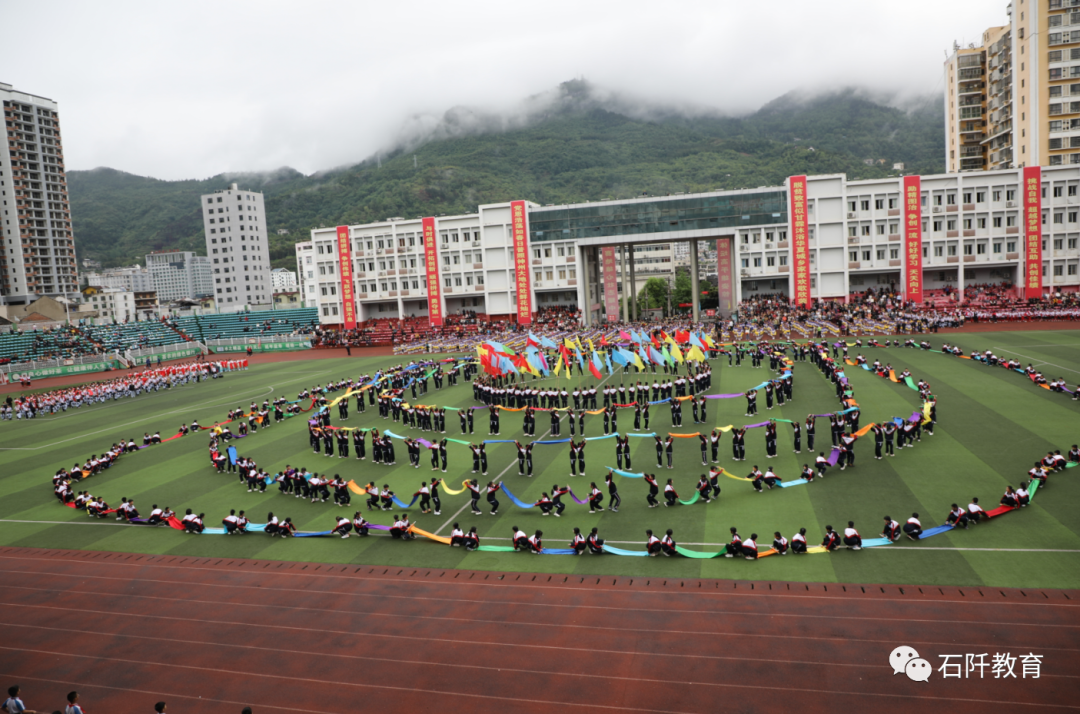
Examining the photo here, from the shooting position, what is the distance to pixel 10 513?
20.8 metres

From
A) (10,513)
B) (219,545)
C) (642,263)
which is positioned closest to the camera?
(219,545)

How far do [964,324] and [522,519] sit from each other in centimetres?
4976

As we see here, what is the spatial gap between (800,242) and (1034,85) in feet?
90.8

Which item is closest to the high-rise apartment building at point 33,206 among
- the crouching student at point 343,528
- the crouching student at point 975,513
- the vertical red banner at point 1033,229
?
the crouching student at point 343,528

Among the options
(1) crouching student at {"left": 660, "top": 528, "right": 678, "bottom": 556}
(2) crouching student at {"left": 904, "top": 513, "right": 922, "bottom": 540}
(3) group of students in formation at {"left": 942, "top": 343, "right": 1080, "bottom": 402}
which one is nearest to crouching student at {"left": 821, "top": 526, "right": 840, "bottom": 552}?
(2) crouching student at {"left": 904, "top": 513, "right": 922, "bottom": 540}

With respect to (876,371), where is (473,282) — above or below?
above

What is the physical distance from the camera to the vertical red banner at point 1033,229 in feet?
189

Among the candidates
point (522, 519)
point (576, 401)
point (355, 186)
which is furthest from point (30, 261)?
point (522, 519)

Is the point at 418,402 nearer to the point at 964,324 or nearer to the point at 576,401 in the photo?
the point at 576,401

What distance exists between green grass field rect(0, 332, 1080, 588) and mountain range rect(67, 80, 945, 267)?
90590mm

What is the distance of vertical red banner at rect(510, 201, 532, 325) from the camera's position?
68250 mm

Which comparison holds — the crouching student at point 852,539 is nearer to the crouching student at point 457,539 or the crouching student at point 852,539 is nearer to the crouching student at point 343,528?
the crouching student at point 457,539

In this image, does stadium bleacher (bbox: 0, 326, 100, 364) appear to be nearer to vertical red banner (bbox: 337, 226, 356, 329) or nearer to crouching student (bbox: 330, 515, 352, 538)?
vertical red banner (bbox: 337, 226, 356, 329)

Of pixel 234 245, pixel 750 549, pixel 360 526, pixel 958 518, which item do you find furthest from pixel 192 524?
pixel 234 245
